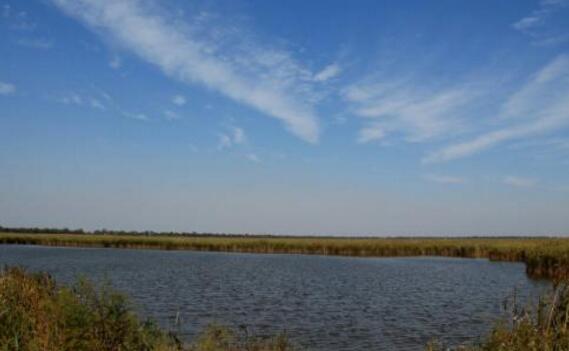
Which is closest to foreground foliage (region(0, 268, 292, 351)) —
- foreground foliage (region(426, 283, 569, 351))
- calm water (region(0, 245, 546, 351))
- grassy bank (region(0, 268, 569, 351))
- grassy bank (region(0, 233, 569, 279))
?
grassy bank (region(0, 268, 569, 351))

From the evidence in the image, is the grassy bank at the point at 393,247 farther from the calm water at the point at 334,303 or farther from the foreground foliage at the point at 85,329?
the foreground foliage at the point at 85,329

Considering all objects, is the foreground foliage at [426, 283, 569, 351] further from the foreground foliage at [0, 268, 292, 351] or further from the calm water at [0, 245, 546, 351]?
the foreground foliage at [0, 268, 292, 351]

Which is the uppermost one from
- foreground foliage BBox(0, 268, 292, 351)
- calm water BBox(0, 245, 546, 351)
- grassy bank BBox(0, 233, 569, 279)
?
grassy bank BBox(0, 233, 569, 279)

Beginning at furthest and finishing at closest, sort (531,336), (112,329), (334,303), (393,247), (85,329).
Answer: (393,247), (334,303), (112,329), (85,329), (531,336)

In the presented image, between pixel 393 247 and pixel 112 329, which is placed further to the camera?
pixel 393 247

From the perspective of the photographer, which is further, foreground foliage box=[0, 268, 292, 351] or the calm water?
the calm water

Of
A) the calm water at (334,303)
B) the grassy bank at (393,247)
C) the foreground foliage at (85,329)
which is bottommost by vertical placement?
the calm water at (334,303)

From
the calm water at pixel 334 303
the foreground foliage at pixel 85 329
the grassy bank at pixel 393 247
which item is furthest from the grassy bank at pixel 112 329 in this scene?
the grassy bank at pixel 393 247

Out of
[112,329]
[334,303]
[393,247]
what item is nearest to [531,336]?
[112,329]

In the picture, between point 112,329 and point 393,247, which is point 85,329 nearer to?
point 112,329

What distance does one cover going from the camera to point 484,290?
109 ft

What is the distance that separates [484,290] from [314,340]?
61.2 ft

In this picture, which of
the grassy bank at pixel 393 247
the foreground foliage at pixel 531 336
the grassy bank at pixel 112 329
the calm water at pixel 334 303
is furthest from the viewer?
the grassy bank at pixel 393 247

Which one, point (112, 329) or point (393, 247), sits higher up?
point (393, 247)
